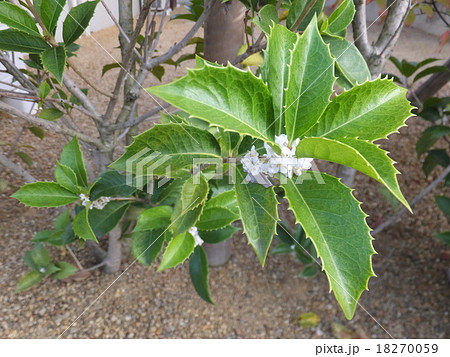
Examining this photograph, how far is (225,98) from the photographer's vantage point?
0.57 meters

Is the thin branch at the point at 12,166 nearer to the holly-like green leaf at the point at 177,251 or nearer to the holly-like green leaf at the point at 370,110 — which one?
the holly-like green leaf at the point at 177,251

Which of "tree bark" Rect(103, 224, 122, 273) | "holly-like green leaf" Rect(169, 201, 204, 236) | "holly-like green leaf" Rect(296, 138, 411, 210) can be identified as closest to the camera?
"holly-like green leaf" Rect(296, 138, 411, 210)

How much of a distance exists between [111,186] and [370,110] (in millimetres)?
596

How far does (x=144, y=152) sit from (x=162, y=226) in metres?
0.33

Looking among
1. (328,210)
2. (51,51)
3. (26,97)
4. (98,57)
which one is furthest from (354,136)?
(98,57)

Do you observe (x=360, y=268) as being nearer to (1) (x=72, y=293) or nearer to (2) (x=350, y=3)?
(2) (x=350, y=3)

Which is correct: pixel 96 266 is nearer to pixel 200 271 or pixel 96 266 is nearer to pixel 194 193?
pixel 200 271

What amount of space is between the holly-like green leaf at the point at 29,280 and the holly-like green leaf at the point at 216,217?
2.35ft

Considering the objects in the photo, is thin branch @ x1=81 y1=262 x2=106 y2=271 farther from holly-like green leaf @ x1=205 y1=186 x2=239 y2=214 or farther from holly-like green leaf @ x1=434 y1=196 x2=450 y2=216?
holly-like green leaf @ x1=434 y1=196 x2=450 y2=216

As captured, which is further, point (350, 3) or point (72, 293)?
point (72, 293)

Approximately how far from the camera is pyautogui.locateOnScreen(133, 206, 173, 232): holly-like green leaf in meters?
0.93

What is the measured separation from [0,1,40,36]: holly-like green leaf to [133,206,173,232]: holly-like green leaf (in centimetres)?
43

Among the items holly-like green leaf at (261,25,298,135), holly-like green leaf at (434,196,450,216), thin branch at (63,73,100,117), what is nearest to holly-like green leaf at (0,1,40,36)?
thin branch at (63,73,100,117)

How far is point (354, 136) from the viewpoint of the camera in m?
0.61
